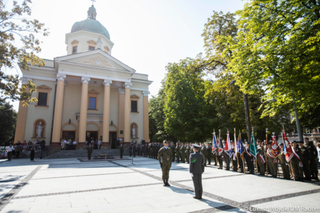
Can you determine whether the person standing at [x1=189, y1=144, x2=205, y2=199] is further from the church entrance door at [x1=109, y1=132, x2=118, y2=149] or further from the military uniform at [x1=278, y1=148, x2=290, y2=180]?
the church entrance door at [x1=109, y1=132, x2=118, y2=149]

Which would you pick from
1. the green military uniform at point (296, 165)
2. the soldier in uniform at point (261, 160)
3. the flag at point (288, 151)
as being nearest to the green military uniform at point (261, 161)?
the soldier in uniform at point (261, 160)

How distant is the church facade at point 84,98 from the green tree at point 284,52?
20201mm

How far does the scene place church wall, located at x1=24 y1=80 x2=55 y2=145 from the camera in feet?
80.0

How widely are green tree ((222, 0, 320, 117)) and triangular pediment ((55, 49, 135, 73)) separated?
21.2 m

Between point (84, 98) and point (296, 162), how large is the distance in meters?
23.2

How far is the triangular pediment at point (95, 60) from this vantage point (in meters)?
25.8

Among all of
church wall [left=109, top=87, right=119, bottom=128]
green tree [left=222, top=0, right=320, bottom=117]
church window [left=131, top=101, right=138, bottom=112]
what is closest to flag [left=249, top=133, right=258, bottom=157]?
green tree [left=222, top=0, right=320, bottom=117]

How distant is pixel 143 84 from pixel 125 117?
7.65 meters

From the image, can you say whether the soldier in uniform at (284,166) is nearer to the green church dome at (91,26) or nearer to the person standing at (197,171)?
the person standing at (197,171)

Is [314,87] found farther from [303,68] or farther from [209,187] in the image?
[209,187]

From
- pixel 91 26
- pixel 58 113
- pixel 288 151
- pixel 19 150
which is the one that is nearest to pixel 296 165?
pixel 288 151

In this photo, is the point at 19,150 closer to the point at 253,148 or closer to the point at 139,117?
the point at 139,117

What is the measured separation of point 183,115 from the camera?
2428 centimetres

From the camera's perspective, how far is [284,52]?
909 cm
